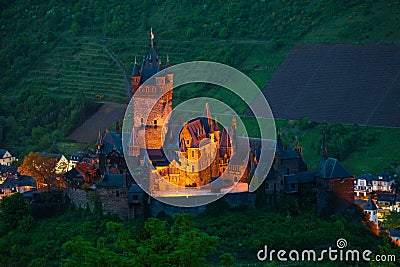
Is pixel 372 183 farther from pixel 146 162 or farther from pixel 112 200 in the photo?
pixel 112 200

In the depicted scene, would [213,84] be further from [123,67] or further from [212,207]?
[212,207]

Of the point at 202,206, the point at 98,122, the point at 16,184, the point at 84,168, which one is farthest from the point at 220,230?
the point at 98,122

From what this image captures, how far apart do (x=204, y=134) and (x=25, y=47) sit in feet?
150

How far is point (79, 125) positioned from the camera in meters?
80.4

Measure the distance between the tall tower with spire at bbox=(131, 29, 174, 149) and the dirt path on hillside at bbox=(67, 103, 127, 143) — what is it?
18.2 metres

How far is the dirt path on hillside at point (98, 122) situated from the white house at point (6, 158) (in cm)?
621

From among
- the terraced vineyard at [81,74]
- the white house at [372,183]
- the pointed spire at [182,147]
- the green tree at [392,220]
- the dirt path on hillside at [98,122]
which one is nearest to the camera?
the pointed spire at [182,147]

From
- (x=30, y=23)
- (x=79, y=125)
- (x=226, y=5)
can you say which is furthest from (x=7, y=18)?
(x=79, y=125)

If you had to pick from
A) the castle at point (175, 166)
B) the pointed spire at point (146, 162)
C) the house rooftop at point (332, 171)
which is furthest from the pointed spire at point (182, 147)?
the house rooftop at point (332, 171)

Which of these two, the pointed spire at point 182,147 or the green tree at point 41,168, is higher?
the pointed spire at point 182,147

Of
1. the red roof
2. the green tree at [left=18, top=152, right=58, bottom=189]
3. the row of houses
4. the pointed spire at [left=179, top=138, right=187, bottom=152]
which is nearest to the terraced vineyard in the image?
the row of houses

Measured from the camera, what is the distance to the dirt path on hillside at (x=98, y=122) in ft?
253

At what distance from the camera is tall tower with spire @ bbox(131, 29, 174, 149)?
187 ft

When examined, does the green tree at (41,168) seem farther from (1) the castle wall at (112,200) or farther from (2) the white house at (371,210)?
(2) the white house at (371,210)
